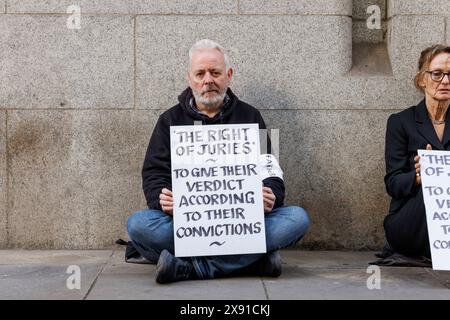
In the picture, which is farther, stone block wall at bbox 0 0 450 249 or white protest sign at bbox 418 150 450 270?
stone block wall at bbox 0 0 450 249

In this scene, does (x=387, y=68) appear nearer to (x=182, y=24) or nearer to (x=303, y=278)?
(x=182, y=24)

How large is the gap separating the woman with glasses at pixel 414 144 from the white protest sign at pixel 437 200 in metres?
0.23

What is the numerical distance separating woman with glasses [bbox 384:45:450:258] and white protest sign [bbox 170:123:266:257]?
110 centimetres

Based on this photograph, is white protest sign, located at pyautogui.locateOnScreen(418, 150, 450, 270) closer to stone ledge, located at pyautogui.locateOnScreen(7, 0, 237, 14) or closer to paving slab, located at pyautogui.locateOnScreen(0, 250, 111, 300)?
stone ledge, located at pyautogui.locateOnScreen(7, 0, 237, 14)

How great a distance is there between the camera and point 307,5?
246 inches

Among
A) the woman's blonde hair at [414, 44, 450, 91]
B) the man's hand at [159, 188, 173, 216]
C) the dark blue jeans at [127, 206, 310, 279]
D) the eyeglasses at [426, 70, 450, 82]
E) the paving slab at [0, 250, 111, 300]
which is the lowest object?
the paving slab at [0, 250, 111, 300]

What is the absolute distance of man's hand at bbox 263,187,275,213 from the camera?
17.0ft

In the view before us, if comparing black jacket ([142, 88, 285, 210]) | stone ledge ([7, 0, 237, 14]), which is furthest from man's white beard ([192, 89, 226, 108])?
stone ledge ([7, 0, 237, 14])

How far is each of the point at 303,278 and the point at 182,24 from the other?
7.53 feet

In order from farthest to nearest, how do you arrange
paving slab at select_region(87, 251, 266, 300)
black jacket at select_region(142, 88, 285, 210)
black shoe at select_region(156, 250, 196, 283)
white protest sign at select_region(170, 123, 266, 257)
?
black jacket at select_region(142, 88, 285, 210), white protest sign at select_region(170, 123, 266, 257), black shoe at select_region(156, 250, 196, 283), paving slab at select_region(87, 251, 266, 300)

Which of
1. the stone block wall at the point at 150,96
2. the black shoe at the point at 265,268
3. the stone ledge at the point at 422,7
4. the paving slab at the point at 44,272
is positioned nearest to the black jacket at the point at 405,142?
the stone block wall at the point at 150,96

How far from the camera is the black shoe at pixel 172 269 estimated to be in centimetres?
493

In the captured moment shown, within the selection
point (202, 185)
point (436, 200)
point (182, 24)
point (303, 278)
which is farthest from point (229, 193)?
point (182, 24)

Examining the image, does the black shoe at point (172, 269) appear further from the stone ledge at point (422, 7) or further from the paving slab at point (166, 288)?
the stone ledge at point (422, 7)
